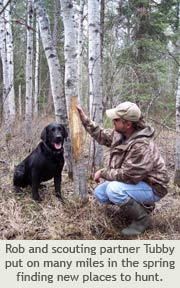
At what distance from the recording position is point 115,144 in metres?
4.09

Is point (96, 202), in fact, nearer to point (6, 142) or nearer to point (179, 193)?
point (179, 193)

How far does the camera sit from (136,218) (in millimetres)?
3906

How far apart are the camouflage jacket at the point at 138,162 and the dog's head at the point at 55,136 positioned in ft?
2.27

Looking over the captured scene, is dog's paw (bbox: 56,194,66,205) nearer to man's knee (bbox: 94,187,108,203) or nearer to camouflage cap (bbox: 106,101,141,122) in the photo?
man's knee (bbox: 94,187,108,203)

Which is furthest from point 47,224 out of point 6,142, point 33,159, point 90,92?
point 6,142

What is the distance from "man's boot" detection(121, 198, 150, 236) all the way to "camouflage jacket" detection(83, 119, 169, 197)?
9.8 inches

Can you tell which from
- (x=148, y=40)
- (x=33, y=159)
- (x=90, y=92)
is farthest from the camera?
(x=148, y=40)

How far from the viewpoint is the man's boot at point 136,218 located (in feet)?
12.6

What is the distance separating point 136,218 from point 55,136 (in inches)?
54.1

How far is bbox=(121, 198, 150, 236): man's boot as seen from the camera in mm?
3846

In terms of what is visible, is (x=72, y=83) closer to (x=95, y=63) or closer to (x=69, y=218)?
(x=95, y=63)

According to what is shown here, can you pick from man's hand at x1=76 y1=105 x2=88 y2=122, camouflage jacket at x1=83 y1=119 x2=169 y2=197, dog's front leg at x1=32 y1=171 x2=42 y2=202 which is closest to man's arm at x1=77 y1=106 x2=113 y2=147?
man's hand at x1=76 y1=105 x2=88 y2=122

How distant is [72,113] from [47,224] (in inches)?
53.1

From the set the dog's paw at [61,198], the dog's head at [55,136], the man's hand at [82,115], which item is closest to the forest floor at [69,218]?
the dog's paw at [61,198]
